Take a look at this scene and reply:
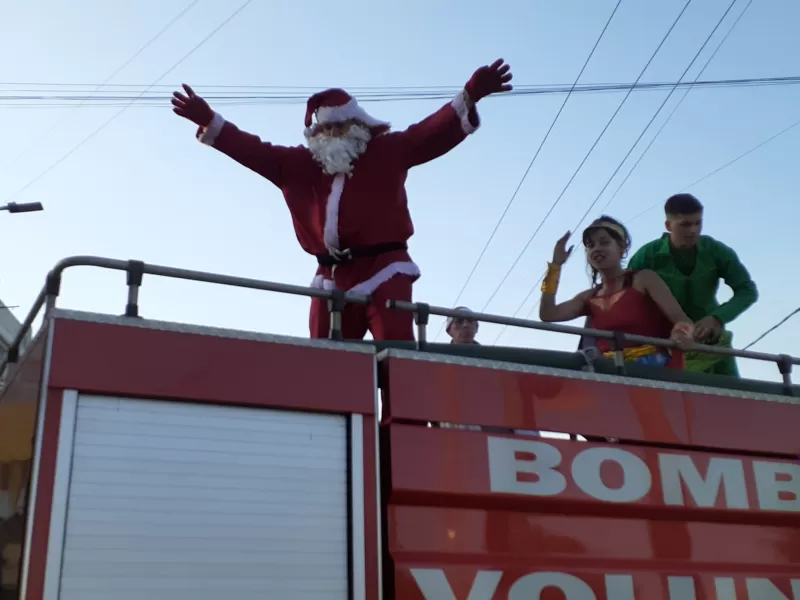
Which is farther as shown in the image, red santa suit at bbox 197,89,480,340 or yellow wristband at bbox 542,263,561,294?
yellow wristband at bbox 542,263,561,294

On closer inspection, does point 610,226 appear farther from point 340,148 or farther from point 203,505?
point 203,505

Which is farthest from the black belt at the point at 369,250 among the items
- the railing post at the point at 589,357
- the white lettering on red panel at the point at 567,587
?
the white lettering on red panel at the point at 567,587

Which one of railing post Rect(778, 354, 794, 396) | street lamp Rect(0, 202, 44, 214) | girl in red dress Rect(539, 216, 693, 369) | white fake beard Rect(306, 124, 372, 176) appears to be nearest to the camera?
railing post Rect(778, 354, 794, 396)

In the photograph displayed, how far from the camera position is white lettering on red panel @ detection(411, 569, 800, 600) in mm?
3111

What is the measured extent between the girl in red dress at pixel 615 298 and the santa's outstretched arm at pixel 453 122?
0.72 metres

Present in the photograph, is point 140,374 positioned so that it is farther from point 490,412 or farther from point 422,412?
point 490,412

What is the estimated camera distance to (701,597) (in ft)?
11.8

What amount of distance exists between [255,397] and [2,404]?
1.00 meters

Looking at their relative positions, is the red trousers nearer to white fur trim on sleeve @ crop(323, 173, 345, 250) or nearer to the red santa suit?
the red santa suit

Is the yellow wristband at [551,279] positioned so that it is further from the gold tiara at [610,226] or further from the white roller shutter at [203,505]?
the white roller shutter at [203,505]

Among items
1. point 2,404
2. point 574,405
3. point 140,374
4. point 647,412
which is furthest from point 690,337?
point 2,404

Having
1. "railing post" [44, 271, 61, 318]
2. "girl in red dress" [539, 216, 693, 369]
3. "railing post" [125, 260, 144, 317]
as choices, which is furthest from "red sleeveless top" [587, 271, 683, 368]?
"railing post" [44, 271, 61, 318]

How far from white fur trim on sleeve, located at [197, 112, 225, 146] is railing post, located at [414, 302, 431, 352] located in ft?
5.85

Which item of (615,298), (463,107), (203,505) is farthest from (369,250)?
(203,505)
